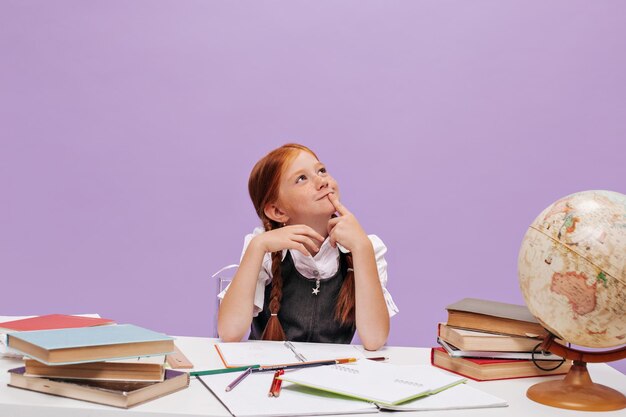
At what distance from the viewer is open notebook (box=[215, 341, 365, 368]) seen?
4.61 feet

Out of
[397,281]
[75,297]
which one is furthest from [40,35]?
[397,281]

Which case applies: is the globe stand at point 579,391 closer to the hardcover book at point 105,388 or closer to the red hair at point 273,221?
the hardcover book at point 105,388

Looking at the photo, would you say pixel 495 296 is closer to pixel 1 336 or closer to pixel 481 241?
pixel 481 241

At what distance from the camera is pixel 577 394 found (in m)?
1.17

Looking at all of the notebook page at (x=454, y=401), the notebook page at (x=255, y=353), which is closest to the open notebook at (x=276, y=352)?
the notebook page at (x=255, y=353)

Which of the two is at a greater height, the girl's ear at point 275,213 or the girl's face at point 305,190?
the girl's face at point 305,190

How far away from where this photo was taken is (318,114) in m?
2.87

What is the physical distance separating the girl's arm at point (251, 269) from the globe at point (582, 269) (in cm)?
71

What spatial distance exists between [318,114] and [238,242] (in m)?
0.65

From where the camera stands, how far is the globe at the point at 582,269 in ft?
3.63

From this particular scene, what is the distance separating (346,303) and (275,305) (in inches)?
8.3

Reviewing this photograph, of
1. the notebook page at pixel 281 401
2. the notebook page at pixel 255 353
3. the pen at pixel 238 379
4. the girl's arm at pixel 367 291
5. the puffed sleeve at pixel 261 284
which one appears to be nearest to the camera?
the notebook page at pixel 281 401

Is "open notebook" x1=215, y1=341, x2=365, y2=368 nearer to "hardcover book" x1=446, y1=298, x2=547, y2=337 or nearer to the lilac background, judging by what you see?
"hardcover book" x1=446, y1=298, x2=547, y2=337

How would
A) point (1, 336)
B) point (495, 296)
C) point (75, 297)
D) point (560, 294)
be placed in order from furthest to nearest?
1. point (75, 297)
2. point (495, 296)
3. point (1, 336)
4. point (560, 294)
